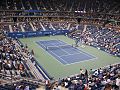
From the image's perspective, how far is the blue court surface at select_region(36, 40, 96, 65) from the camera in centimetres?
3504

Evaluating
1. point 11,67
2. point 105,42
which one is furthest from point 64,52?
point 11,67

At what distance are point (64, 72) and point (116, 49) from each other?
15673 mm

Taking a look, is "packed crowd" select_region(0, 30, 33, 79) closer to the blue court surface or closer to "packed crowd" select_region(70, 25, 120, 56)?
the blue court surface

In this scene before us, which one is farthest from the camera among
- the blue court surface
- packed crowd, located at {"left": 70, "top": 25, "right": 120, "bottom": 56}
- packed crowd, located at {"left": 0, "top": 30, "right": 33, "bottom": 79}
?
packed crowd, located at {"left": 70, "top": 25, "right": 120, "bottom": 56}

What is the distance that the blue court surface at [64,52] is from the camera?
3504 centimetres

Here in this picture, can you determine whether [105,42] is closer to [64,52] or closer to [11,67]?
[64,52]

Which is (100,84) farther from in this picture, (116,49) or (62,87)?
(116,49)

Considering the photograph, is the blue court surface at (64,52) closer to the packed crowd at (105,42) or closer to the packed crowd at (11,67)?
the packed crowd at (105,42)

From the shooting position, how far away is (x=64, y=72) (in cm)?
2947

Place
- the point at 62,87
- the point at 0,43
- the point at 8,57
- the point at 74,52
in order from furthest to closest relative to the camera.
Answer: the point at 74,52
the point at 0,43
the point at 8,57
the point at 62,87

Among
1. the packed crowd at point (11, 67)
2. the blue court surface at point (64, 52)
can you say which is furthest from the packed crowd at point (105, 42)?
the packed crowd at point (11, 67)

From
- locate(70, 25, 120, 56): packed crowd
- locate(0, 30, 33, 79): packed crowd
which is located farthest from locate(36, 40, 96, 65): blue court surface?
locate(0, 30, 33, 79): packed crowd

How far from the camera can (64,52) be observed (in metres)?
39.0

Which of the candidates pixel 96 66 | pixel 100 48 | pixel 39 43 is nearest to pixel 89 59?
pixel 96 66
